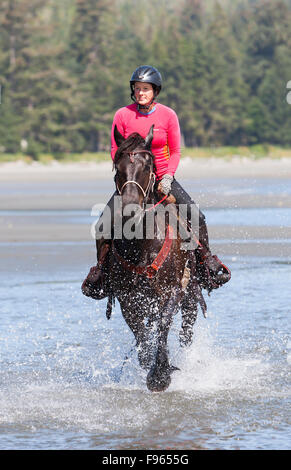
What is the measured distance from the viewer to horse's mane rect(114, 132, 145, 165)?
7.73 m

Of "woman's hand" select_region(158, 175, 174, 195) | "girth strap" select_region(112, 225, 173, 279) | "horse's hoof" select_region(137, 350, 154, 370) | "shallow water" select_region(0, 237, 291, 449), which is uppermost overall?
"woman's hand" select_region(158, 175, 174, 195)

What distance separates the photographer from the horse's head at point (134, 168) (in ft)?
24.6

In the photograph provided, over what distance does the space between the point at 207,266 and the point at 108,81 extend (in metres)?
74.7

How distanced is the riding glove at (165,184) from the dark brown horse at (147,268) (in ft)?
0.26

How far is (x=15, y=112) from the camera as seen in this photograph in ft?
250

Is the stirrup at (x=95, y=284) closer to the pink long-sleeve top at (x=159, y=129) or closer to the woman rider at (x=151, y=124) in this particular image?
the woman rider at (x=151, y=124)

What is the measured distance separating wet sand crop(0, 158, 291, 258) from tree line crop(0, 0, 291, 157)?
16780 mm

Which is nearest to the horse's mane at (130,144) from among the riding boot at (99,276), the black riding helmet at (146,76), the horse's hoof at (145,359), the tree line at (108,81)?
the black riding helmet at (146,76)

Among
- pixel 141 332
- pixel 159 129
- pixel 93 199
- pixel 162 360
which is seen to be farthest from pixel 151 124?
pixel 93 199

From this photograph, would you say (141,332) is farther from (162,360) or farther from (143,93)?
(143,93)

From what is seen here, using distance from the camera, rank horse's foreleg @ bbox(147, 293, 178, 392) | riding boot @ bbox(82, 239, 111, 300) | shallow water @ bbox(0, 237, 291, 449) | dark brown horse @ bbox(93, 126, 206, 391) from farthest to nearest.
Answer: riding boot @ bbox(82, 239, 111, 300) < horse's foreleg @ bbox(147, 293, 178, 392) < dark brown horse @ bbox(93, 126, 206, 391) < shallow water @ bbox(0, 237, 291, 449)

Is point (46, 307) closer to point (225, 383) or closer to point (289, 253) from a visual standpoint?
point (225, 383)

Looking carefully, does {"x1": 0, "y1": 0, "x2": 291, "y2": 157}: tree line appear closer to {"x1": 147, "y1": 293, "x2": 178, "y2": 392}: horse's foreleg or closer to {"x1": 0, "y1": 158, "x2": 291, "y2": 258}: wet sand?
{"x1": 0, "y1": 158, "x2": 291, "y2": 258}: wet sand

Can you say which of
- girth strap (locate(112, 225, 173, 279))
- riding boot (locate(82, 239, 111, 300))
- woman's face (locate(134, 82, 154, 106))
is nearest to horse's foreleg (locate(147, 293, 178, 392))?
girth strap (locate(112, 225, 173, 279))
